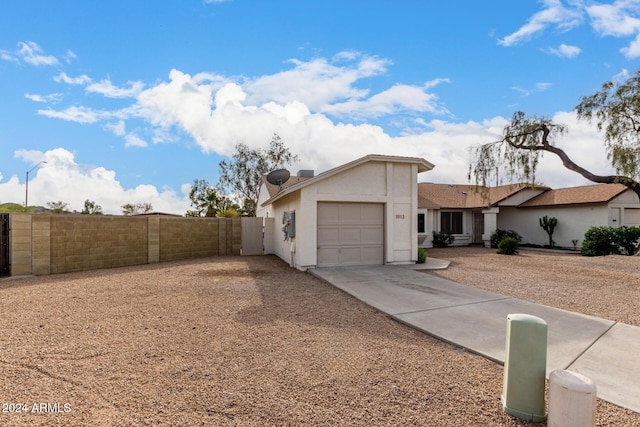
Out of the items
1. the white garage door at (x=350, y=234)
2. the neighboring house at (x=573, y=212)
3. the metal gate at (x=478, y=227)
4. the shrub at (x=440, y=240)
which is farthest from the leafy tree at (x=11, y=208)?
the neighboring house at (x=573, y=212)

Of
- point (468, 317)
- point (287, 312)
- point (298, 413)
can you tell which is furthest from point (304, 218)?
point (298, 413)

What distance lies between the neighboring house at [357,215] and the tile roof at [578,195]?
1316 cm

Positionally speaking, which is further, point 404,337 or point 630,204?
point 630,204

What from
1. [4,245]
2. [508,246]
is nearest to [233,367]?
[4,245]

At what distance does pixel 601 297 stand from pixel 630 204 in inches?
619

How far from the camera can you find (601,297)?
7.95 metres

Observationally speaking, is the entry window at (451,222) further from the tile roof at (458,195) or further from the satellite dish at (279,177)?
the satellite dish at (279,177)

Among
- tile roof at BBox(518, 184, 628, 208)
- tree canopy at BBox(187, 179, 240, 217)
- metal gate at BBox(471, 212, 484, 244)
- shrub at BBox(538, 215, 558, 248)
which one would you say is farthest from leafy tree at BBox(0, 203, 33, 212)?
shrub at BBox(538, 215, 558, 248)

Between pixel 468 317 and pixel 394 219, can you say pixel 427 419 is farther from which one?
pixel 394 219

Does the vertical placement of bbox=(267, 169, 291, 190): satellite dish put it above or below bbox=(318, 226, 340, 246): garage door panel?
above

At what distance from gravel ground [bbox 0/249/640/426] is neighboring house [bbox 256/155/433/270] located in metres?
4.14

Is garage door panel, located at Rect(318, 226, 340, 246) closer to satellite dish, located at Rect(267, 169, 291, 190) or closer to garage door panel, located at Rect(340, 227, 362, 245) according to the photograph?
garage door panel, located at Rect(340, 227, 362, 245)

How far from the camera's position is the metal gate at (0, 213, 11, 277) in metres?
10.6

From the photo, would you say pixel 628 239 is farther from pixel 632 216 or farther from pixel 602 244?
pixel 632 216
